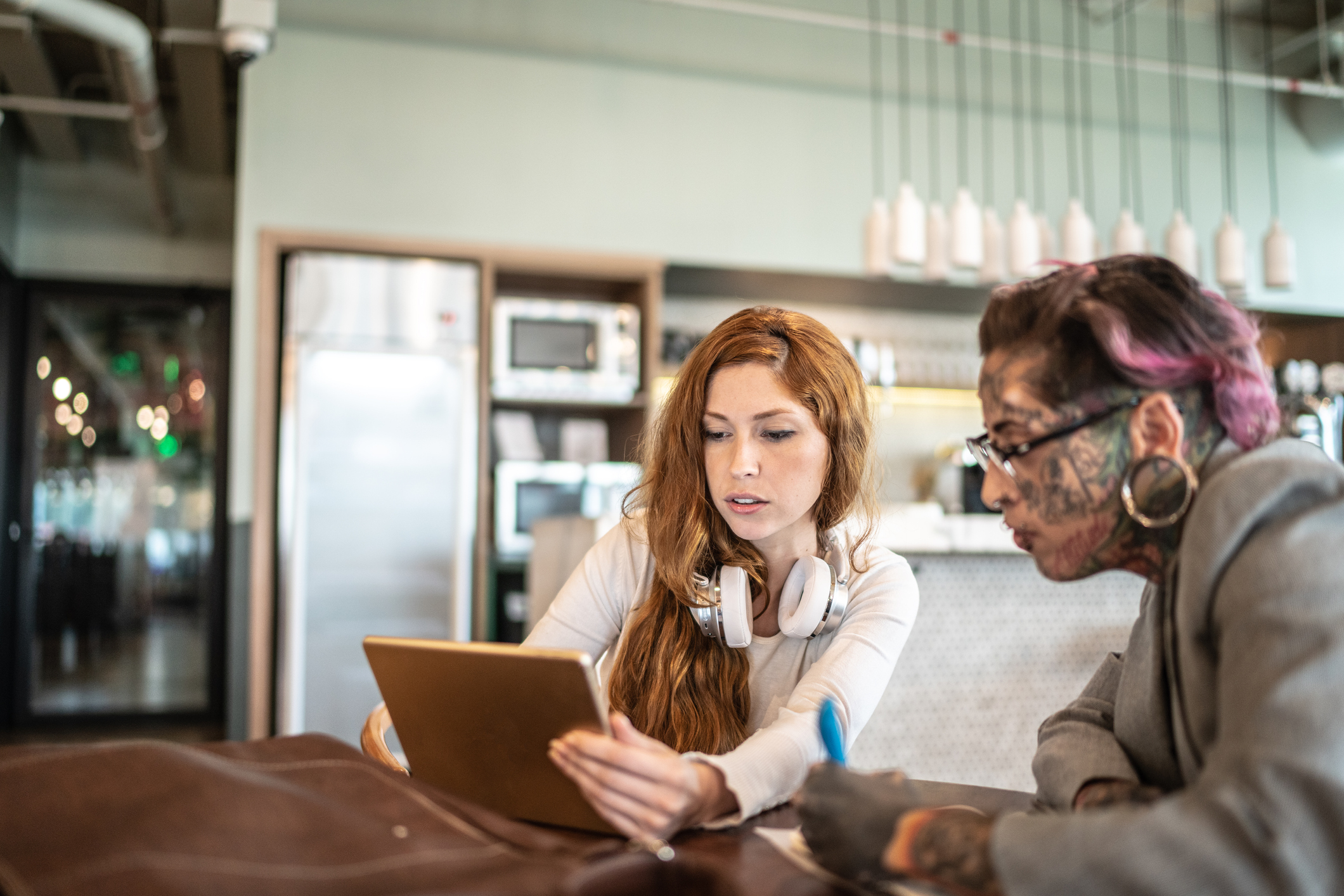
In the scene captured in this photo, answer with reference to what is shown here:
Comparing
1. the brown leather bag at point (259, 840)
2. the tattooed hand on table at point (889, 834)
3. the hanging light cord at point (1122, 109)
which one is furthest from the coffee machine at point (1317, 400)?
the brown leather bag at point (259, 840)

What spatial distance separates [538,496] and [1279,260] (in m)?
3.04

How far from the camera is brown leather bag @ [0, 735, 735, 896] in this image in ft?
2.32

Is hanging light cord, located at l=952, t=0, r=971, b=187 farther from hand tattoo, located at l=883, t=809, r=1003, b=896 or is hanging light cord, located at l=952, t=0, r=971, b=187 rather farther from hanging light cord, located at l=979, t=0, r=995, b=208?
hand tattoo, located at l=883, t=809, r=1003, b=896

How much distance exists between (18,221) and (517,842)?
244 inches

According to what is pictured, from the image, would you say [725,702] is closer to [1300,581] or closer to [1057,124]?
[1300,581]

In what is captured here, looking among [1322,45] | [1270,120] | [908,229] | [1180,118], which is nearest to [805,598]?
[908,229]

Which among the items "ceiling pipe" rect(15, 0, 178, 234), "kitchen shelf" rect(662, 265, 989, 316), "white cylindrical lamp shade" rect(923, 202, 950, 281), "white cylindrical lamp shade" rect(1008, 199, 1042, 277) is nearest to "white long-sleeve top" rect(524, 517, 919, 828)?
"white cylindrical lamp shade" rect(923, 202, 950, 281)

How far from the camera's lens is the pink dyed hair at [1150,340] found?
34.7 inches

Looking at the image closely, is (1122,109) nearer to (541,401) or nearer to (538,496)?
(541,401)

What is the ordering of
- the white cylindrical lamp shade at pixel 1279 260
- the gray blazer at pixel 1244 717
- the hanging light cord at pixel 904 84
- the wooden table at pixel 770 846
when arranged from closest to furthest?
the gray blazer at pixel 1244 717
the wooden table at pixel 770 846
the white cylindrical lamp shade at pixel 1279 260
the hanging light cord at pixel 904 84

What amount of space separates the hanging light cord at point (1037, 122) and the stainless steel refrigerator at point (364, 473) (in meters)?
2.77

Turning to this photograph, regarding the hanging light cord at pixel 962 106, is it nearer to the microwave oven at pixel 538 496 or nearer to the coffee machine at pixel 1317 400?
the coffee machine at pixel 1317 400

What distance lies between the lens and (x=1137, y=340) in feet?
2.90

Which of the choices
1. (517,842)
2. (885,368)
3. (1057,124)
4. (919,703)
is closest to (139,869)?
(517,842)
